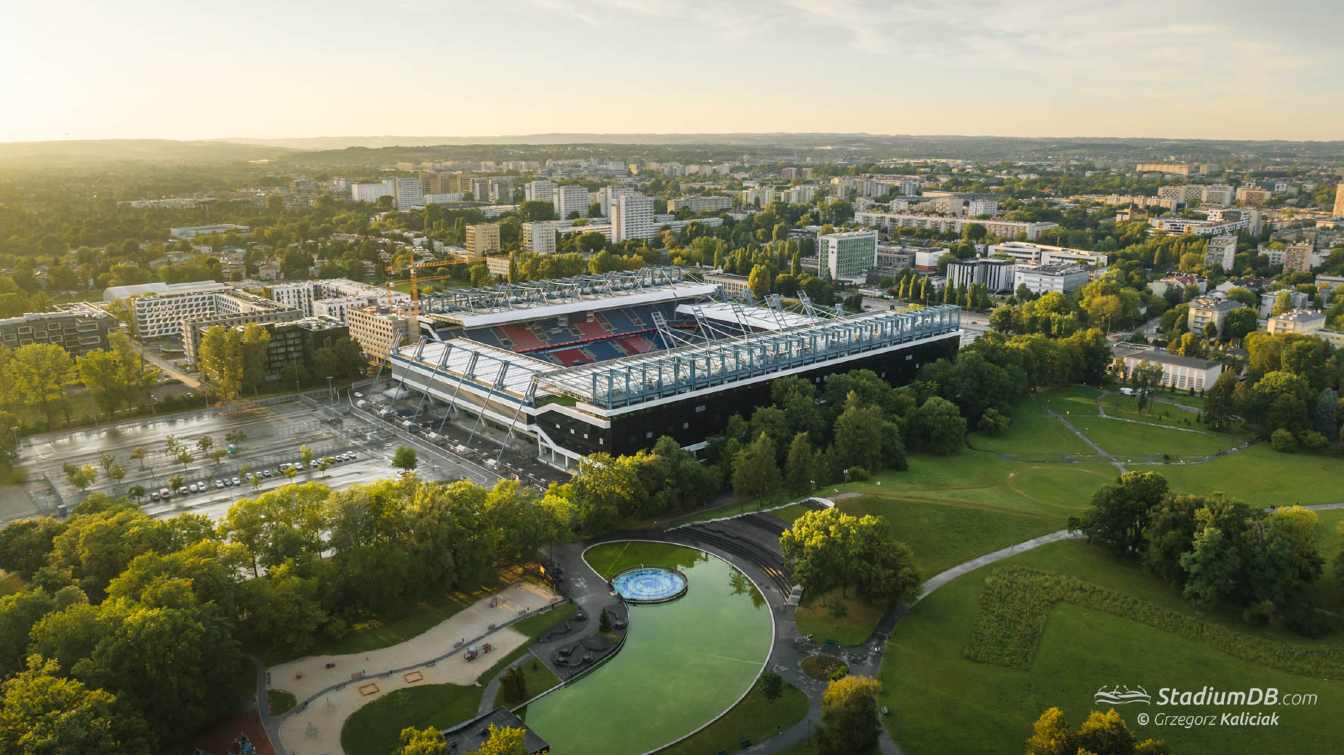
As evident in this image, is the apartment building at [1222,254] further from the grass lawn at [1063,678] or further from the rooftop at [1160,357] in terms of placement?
the grass lawn at [1063,678]

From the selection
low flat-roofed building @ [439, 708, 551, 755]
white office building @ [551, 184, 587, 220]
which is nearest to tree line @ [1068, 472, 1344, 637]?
low flat-roofed building @ [439, 708, 551, 755]

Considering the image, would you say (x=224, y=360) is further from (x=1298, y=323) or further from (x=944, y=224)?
(x=944, y=224)

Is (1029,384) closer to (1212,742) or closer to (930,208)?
(1212,742)

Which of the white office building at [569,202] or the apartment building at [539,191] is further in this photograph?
the apartment building at [539,191]

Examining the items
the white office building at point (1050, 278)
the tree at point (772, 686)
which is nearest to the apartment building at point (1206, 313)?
the white office building at point (1050, 278)
